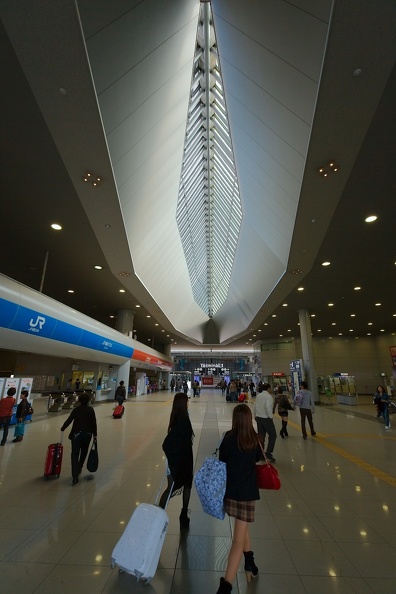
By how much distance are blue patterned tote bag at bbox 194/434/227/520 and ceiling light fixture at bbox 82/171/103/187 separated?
652 cm

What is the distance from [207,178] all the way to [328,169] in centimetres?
952

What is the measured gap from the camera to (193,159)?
1228 cm

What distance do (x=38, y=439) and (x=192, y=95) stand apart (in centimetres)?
1140

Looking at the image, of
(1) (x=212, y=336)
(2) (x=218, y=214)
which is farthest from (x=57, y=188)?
(1) (x=212, y=336)

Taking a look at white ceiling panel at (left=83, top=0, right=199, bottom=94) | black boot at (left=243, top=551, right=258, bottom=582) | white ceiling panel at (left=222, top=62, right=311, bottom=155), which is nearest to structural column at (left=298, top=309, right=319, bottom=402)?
white ceiling panel at (left=222, top=62, right=311, bottom=155)

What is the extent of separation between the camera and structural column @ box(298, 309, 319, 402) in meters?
19.6

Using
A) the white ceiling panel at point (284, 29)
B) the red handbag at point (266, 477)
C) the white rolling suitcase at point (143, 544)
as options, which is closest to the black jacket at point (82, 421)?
the white rolling suitcase at point (143, 544)

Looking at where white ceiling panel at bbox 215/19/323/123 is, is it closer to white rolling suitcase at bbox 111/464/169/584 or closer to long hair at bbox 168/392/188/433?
long hair at bbox 168/392/188/433

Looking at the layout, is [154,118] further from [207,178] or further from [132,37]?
[207,178]

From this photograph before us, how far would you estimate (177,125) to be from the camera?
8.47 m

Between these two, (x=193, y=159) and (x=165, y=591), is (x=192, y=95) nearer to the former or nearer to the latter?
(x=193, y=159)

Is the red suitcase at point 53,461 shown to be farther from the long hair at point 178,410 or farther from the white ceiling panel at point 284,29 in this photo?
the white ceiling panel at point 284,29

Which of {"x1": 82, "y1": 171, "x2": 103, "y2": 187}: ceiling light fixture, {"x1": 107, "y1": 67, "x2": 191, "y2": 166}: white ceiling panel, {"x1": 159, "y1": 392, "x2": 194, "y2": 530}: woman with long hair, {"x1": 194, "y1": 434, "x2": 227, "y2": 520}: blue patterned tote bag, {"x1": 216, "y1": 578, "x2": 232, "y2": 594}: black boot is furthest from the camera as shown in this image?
{"x1": 82, "y1": 171, "x2": 103, "y2": 187}: ceiling light fixture

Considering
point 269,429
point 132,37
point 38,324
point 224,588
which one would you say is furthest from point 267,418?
point 132,37
